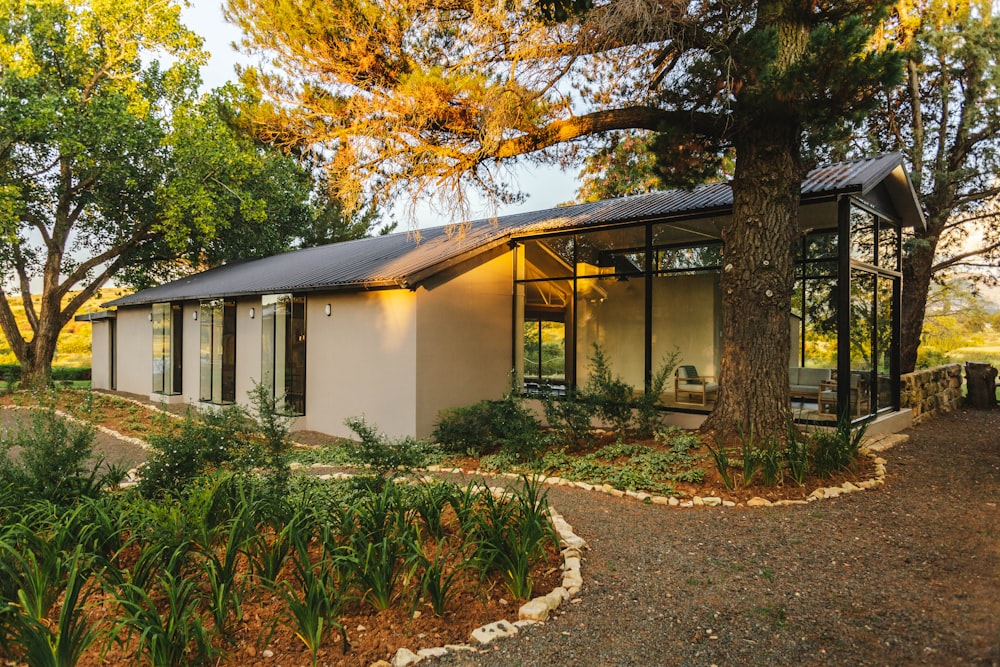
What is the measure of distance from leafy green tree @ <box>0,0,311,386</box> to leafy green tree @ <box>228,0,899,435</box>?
9161mm

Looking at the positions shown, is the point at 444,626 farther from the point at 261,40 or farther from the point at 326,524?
the point at 261,40

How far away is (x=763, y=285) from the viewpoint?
647 centimetres

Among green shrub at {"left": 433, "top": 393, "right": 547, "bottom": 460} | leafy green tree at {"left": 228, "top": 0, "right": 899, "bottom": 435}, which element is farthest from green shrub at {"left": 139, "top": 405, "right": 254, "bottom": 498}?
leafy green tree at {"left": 228, "top": 0, "right": 899, "bottom": 435}

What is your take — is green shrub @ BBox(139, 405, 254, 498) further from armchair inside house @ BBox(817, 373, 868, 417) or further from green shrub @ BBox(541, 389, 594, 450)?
armchair inside house @ BBox(817, 373, 868, 417)

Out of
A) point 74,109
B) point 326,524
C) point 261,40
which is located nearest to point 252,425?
point 326,524

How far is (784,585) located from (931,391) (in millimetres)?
9632

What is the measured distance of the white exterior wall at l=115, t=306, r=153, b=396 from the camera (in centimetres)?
1555

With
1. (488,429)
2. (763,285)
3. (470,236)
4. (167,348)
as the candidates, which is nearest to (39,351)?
(167,348)

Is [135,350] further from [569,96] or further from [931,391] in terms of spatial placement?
[931,391]

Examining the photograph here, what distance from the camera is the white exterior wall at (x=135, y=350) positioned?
1555cm

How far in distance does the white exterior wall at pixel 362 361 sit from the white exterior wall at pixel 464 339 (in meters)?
0.22

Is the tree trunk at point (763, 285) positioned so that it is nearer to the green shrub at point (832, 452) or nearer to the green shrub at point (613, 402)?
the green shrub at point (832, 452)

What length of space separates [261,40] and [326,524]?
18.7 feet

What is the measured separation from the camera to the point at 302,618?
2.75m
